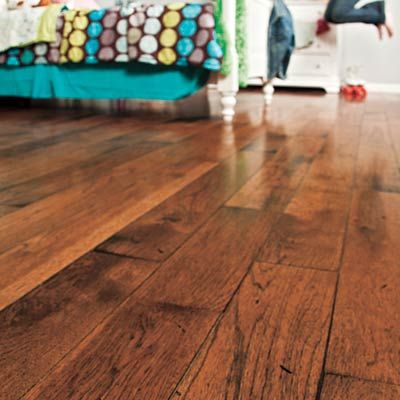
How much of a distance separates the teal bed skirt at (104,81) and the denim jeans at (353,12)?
2260mm

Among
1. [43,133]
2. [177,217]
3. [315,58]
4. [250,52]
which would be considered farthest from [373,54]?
[177,217]

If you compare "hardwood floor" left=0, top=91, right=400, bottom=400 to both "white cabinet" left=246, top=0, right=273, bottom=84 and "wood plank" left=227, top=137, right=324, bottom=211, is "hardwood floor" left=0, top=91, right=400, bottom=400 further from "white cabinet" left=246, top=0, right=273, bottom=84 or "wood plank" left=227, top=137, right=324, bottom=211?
"white cabinet" left=246, top=0, right=273, bottom=84

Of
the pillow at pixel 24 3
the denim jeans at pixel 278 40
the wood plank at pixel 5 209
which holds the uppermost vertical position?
the pillow at pixel 24 3

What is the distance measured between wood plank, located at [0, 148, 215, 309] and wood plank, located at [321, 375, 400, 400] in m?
0.43

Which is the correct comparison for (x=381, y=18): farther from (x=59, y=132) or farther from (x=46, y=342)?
(x=46, y=342)

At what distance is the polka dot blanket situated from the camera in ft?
8.91

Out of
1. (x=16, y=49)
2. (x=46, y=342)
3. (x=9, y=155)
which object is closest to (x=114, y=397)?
(x=46, y=342)

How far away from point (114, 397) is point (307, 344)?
227 millimetres

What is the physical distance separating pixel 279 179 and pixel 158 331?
903 millimetres

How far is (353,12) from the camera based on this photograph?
15.3 feet

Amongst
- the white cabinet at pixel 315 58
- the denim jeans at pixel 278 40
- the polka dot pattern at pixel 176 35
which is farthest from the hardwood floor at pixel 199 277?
the white cabinet at pixel 315 58

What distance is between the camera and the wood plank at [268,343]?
0.57m

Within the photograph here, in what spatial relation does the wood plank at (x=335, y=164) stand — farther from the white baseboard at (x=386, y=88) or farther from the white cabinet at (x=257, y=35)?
the white baseboard at (x=386, y=88)

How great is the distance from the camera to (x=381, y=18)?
15.6 ft
